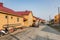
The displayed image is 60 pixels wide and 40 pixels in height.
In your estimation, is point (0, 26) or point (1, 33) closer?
→ point (1, 33)

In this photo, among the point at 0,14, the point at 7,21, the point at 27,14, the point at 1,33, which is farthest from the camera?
the point at 27,14

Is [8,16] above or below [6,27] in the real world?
above

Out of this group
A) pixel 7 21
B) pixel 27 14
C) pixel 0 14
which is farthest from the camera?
pixel 27 14

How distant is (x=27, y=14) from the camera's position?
53969 millimetres

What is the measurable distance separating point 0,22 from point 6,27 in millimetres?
1305

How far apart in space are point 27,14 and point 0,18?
31653 mm

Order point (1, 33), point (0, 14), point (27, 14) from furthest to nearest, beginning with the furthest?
point (27, 14), point (0, 14), point (1, 33)

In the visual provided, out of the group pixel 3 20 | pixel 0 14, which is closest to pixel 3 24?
pixel 3 20

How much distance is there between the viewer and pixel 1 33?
18.7m

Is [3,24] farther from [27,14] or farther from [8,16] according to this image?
[27,14]

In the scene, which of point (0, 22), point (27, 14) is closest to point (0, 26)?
point (0, 22)

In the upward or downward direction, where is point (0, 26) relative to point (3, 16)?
downward

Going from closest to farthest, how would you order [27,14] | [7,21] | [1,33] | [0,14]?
[1,33]
[0,14]
[7,21]
[27,14]

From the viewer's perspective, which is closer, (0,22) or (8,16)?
(0,22)
